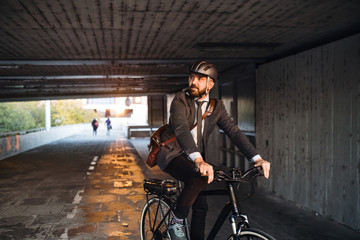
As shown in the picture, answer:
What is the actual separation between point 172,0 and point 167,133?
2299 mm

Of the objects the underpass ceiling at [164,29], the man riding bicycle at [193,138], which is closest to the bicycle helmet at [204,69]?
the man riding bicycle at [193,138]

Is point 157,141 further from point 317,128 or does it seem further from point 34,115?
point 34,115

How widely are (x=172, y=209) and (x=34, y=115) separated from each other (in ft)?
260

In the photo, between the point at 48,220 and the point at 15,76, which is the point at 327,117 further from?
the point at 15,76

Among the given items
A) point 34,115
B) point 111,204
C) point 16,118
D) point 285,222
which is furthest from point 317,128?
point 34,115

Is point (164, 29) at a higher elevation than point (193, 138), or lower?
higher

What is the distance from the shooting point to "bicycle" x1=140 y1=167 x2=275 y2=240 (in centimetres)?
261

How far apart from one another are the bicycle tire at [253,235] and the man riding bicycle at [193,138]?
50cm

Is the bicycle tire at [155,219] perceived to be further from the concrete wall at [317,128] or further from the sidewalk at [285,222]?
the concrete wall at [317,128]

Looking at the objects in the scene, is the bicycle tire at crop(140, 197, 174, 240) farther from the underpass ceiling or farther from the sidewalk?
the underpass ceiling

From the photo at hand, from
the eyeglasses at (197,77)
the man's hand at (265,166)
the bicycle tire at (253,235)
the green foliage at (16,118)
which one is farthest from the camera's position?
the green foliage at (16,118)

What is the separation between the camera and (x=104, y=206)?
693cm

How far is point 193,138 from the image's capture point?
9.96 ft

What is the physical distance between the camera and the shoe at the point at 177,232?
322 centimetres
